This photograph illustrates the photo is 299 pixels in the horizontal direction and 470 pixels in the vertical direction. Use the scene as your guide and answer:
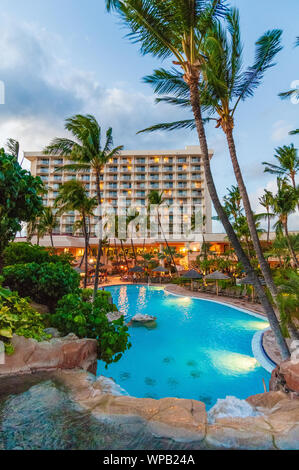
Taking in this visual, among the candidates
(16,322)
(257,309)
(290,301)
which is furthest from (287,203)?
(16,322)

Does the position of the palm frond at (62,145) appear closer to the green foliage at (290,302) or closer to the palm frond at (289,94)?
the palm frond at (289,94)

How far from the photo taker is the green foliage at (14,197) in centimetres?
372

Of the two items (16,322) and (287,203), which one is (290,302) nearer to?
(16,322)

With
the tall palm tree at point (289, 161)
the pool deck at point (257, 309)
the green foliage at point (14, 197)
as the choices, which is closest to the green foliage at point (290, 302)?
the pool deck at point (257, 309)

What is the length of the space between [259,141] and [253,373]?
11056 centimetres

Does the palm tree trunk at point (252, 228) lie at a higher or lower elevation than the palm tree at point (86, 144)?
lower

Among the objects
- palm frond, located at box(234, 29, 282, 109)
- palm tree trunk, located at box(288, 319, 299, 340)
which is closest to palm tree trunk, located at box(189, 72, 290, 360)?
palm tree trunk, located at box(288, 319, 299, 340)

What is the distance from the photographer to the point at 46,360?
3393mm

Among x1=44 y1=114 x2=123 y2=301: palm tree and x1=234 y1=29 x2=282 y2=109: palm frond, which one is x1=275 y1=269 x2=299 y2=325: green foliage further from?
x1=44 y1=114 x2=123 y2=301: palm tree

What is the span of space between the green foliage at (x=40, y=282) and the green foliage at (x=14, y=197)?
A: 1.52 meters

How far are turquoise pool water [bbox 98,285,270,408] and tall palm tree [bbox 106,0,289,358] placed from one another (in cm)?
210

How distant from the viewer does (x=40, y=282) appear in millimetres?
5652

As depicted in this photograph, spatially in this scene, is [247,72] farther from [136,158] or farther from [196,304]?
[136,158]
